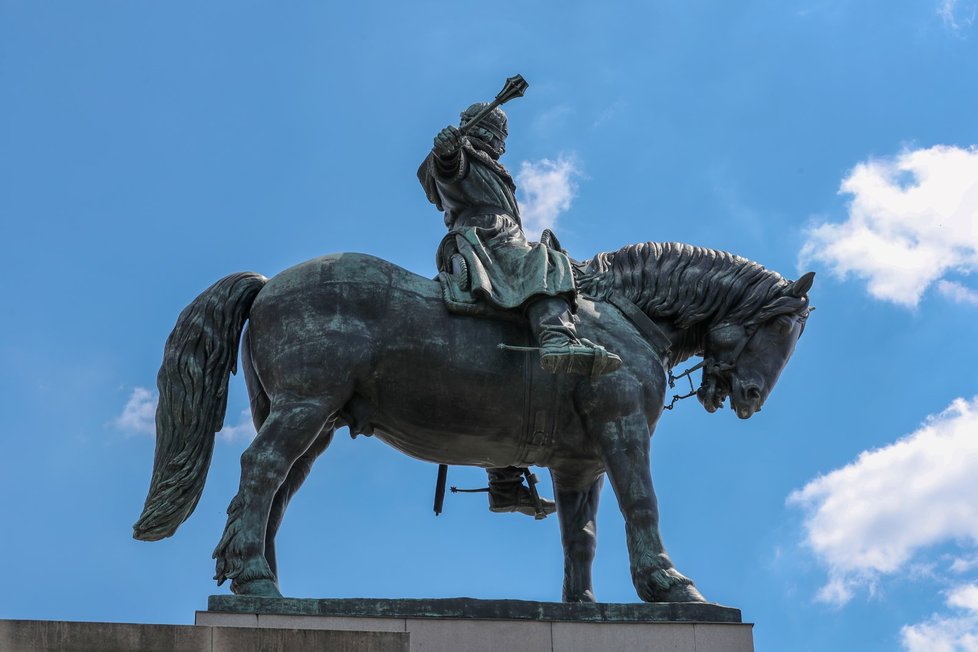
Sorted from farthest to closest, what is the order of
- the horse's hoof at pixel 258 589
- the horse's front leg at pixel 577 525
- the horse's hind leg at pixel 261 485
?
the horse's front leg at pixel 577 525, the horse's hind leg at pixel 261 485, the horse's hoof at pixel 258 589

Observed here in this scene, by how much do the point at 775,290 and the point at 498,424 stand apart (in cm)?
281

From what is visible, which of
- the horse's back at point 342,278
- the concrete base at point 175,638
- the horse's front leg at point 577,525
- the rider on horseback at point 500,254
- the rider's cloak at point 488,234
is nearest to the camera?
the concrete base at point 175,638

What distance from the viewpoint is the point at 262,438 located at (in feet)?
39.0

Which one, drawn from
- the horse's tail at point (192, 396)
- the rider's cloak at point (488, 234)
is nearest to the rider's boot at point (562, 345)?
the rider's cloak at point (488, 234)

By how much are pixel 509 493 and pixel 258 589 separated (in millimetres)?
2916

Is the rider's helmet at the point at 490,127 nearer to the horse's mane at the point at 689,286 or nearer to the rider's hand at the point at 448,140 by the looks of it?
the rider's hand at the point at 448,140

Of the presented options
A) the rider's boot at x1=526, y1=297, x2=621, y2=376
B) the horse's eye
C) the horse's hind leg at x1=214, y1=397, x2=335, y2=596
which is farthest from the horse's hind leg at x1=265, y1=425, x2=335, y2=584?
the horse's eye

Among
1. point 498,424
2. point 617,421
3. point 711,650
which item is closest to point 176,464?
point 498,424

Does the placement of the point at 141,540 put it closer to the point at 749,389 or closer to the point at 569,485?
the point at 569,485

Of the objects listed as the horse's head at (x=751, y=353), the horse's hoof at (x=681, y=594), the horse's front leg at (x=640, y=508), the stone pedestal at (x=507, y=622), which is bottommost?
the stone pedestal at (x=507, y=622)

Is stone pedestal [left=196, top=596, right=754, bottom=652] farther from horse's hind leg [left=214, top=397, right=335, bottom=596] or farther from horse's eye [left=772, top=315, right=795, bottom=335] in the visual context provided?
horse's eye [left=772, top=315, right=795, bottom=335]

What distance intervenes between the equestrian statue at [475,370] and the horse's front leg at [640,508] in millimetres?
12

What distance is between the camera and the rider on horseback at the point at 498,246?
1217 centimetres

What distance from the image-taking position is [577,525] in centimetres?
1320
